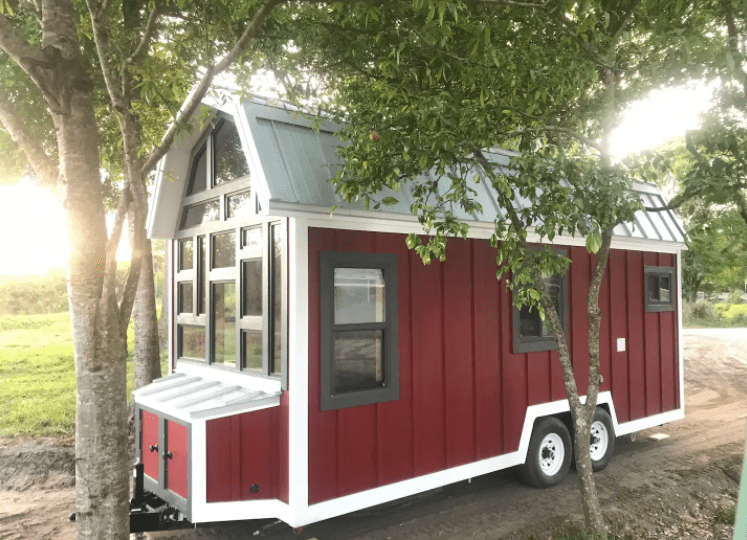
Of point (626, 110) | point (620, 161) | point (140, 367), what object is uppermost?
point (626, 110)

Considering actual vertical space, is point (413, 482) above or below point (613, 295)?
below

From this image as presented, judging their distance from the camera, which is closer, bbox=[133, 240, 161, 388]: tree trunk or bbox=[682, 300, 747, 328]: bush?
bbox=[133, 240, 161, 388]: tree trunk

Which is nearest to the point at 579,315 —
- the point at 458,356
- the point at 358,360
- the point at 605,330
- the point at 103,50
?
the point at 605,330

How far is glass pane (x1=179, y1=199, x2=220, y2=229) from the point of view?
667 centimetres

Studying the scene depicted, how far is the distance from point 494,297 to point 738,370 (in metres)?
14.0

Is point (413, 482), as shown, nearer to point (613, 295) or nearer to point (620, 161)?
point (620, 161)

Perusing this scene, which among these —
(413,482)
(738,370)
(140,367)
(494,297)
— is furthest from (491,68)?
(738,370)

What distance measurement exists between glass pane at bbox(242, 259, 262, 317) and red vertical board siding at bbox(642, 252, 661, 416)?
20.2 ft

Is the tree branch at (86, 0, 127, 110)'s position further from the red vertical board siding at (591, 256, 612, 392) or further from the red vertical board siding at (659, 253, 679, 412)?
the red vertical board siding at (659, 253, 679, 412)

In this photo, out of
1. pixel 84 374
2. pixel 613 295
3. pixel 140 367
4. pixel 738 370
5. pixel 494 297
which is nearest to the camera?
pixel 84 374

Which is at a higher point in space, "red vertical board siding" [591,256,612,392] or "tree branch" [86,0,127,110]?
"tree branch" [86,0,127,110]

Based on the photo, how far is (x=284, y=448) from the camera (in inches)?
209

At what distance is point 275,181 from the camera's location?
5062mm

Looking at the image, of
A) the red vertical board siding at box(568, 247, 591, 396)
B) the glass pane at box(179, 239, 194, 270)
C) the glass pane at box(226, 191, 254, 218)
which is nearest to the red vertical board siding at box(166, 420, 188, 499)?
the glass pane at box(226, 191, 254, 218)
